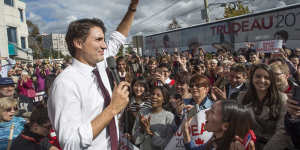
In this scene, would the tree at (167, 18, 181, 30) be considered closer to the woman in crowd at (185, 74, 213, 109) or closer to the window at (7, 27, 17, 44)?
the window at (7, 27, 17, 44)

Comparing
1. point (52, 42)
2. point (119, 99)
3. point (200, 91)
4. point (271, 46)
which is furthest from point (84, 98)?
point (52, 42)

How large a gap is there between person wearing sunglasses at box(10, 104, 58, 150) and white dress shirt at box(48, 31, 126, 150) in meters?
1.30

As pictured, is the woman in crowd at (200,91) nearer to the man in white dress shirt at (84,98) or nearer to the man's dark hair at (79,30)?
the man in white dress shirt at (84,98)

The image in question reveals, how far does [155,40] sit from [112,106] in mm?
18740

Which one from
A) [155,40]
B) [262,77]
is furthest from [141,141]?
[155,40]

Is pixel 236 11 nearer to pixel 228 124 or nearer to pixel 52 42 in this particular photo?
pixel 228 124

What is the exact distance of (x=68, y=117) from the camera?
106 cm

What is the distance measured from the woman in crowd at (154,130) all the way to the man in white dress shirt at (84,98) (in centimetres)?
153

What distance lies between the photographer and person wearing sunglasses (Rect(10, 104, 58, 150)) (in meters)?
2.20

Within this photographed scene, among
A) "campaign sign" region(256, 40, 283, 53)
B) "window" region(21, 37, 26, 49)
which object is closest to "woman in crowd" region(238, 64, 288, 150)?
"campaign sign" region(256, 40, 283, 53)

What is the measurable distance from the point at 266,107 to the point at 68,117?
2.27 metres

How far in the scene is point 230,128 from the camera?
176cm

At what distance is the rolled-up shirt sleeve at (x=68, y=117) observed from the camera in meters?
1.02

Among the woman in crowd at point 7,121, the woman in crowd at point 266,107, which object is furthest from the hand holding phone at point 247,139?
the woman in crowd at point 7,121
